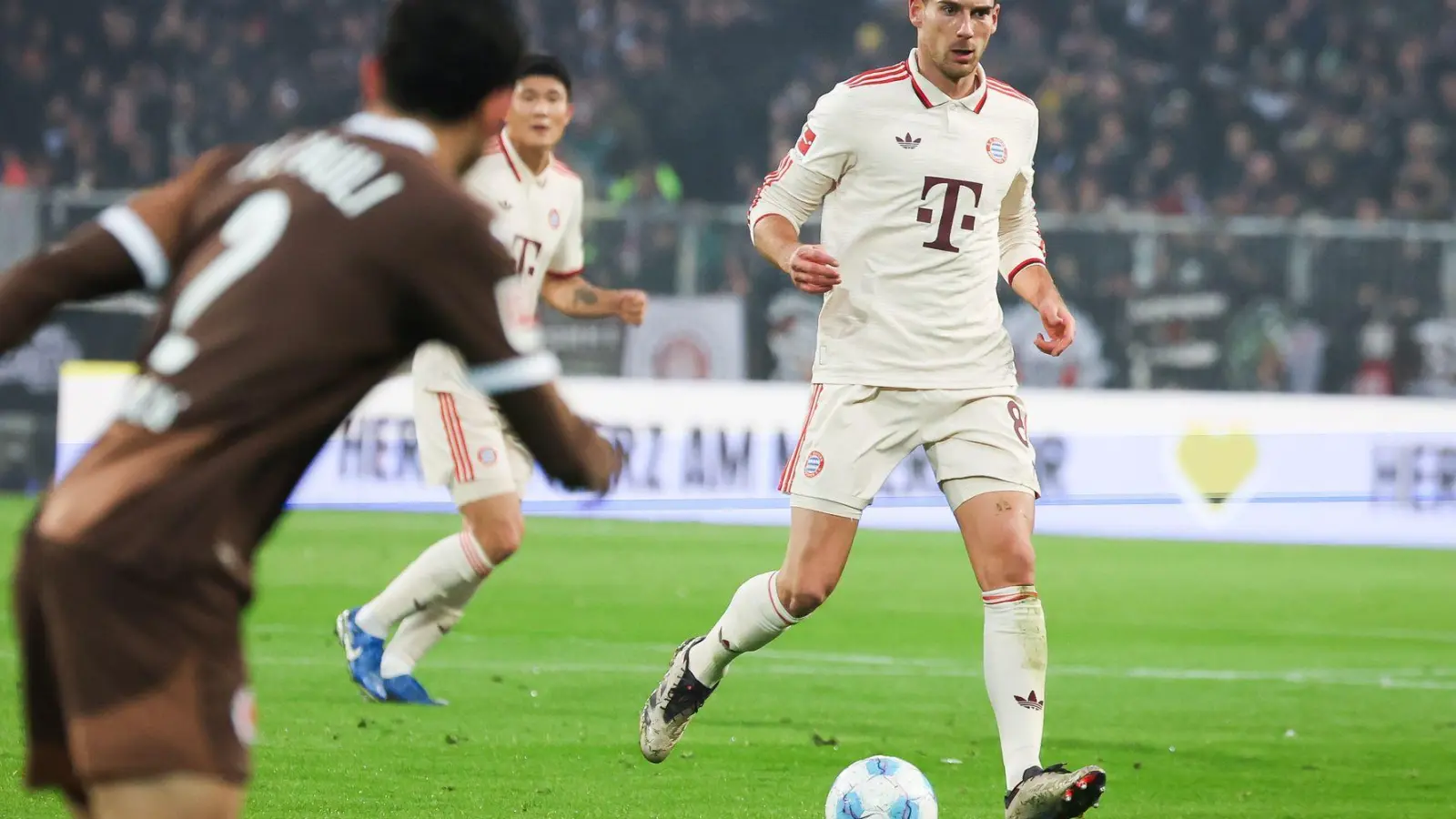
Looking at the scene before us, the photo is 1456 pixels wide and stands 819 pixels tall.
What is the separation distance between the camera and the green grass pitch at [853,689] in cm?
591

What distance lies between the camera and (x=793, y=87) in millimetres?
22922

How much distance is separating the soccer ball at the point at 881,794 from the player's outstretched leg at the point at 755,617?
2.21 feet

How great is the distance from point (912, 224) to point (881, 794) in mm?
1733

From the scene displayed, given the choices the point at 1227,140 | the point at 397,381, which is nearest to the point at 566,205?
the point at 397,381

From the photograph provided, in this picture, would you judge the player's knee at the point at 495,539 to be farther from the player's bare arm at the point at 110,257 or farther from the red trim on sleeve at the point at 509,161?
the player's bare arm at the point at 110,257

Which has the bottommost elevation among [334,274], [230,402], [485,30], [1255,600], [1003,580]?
[1255,600]

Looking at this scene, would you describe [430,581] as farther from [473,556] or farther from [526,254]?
[526,254]

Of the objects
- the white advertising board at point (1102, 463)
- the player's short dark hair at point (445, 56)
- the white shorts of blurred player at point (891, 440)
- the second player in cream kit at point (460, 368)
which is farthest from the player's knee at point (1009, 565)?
the white advertising board at point (1102, 463)

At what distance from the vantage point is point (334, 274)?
9.00 ft

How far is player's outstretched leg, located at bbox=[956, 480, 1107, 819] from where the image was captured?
17.3 ft

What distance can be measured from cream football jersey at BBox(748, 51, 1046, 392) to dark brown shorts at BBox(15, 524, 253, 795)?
3.26 metres

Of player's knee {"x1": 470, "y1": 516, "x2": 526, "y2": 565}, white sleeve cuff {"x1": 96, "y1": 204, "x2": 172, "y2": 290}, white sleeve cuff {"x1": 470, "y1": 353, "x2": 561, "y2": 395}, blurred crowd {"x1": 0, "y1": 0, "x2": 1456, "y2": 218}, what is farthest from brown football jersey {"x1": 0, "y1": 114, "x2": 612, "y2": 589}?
blurred crowd {"x1": 0, "y1": 0, "x2": 1456, "y2": 218}

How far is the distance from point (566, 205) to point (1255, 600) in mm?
6010

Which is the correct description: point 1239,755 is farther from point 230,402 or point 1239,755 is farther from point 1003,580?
point 230,402
